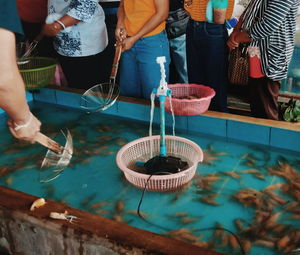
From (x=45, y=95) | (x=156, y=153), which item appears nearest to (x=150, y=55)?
(x=156, y=153)

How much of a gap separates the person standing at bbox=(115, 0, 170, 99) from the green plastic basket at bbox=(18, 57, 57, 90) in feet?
2.59

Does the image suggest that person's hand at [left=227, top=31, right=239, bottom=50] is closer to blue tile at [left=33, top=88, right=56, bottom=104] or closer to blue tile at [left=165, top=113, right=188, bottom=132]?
blue tile at [left=165, top=113, right=188, bottom=132]

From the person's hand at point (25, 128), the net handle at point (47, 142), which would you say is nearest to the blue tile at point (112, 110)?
the net handle at point (47, 142)

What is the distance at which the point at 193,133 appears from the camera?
112 inches

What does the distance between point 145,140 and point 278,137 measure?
0.93m

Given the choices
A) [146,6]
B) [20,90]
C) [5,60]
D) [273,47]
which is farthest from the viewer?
[146,6]

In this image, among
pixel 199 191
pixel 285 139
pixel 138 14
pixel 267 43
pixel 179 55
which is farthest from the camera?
pixel 179 55

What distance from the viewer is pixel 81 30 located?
3.32 m

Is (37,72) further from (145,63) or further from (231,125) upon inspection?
(231,125)

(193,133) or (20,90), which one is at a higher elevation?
(20,90)

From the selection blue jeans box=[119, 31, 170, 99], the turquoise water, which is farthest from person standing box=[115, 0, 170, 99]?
the turquoise water

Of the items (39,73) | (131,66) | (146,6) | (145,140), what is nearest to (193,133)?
(145,140)

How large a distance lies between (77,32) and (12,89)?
6.03 ft

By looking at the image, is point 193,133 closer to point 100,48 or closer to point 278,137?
point 278,137
